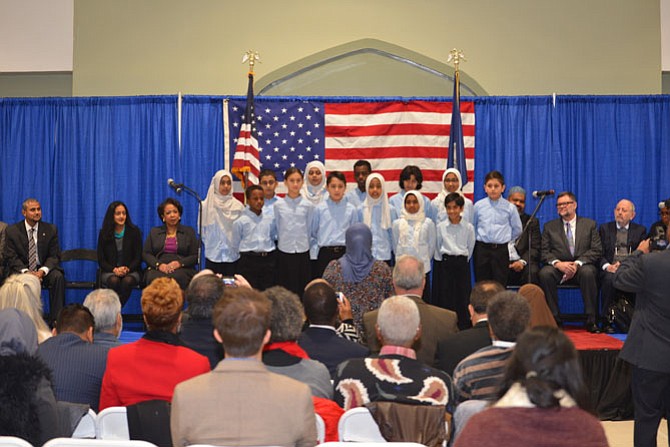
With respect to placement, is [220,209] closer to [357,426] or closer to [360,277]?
[360,277]

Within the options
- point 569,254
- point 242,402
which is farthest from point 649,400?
point 569,254

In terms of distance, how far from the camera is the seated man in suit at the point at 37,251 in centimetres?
819

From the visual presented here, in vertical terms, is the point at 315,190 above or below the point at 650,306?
above

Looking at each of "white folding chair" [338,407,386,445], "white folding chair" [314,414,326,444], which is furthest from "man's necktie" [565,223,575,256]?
"white folding chair" [314,414,326,444]

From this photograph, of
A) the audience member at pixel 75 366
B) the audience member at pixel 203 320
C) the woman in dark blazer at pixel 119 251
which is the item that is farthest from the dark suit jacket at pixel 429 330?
the woman in dark blazer at pixel 119 251

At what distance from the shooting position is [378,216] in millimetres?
7691

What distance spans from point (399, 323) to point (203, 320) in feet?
3.87

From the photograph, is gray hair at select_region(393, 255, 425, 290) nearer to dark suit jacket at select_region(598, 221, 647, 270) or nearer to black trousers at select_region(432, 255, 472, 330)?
black trousers at select_region(432, 255, 472, 330)

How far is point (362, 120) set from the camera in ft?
29.7

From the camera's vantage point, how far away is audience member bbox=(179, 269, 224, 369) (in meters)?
3.78

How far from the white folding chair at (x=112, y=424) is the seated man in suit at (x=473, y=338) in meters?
1.58

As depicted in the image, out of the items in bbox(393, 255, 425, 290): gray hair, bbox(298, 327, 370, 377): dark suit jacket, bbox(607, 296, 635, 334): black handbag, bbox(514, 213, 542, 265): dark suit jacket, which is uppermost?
bbox(514, 213, 542, 265): dark suit jacket

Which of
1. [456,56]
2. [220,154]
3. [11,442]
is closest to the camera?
[11,442]

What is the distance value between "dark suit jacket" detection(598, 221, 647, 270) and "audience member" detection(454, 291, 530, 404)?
5250 millimetres
